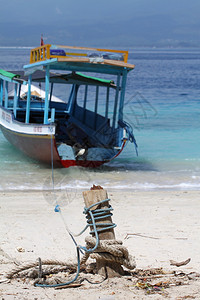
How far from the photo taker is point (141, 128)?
18094 mm

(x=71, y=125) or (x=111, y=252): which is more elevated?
(x=111, y=252)

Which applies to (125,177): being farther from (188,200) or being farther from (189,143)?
(189,143)

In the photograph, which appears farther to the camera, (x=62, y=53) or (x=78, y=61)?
(x=62, y=53)

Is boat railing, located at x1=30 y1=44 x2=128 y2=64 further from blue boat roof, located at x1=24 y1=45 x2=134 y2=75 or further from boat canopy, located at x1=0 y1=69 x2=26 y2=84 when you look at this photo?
boat canopy, located at x1=0 y1=69 x2=26 y2=84

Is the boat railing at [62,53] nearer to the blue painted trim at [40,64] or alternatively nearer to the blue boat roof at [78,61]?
the blue boat roof at [78,61]

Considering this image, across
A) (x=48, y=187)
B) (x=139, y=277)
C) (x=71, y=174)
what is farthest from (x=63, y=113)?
(x=139, y=277)

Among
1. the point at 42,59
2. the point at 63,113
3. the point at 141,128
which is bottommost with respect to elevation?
the point at 141,128

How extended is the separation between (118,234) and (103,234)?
2018 millimetres

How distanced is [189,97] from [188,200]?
21475mm

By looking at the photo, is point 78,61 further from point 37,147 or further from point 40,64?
point 37,147

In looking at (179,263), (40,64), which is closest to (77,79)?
(40,64)

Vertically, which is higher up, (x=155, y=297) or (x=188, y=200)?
(x=155, y=297)

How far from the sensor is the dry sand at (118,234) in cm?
373

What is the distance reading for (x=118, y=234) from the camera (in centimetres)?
586
